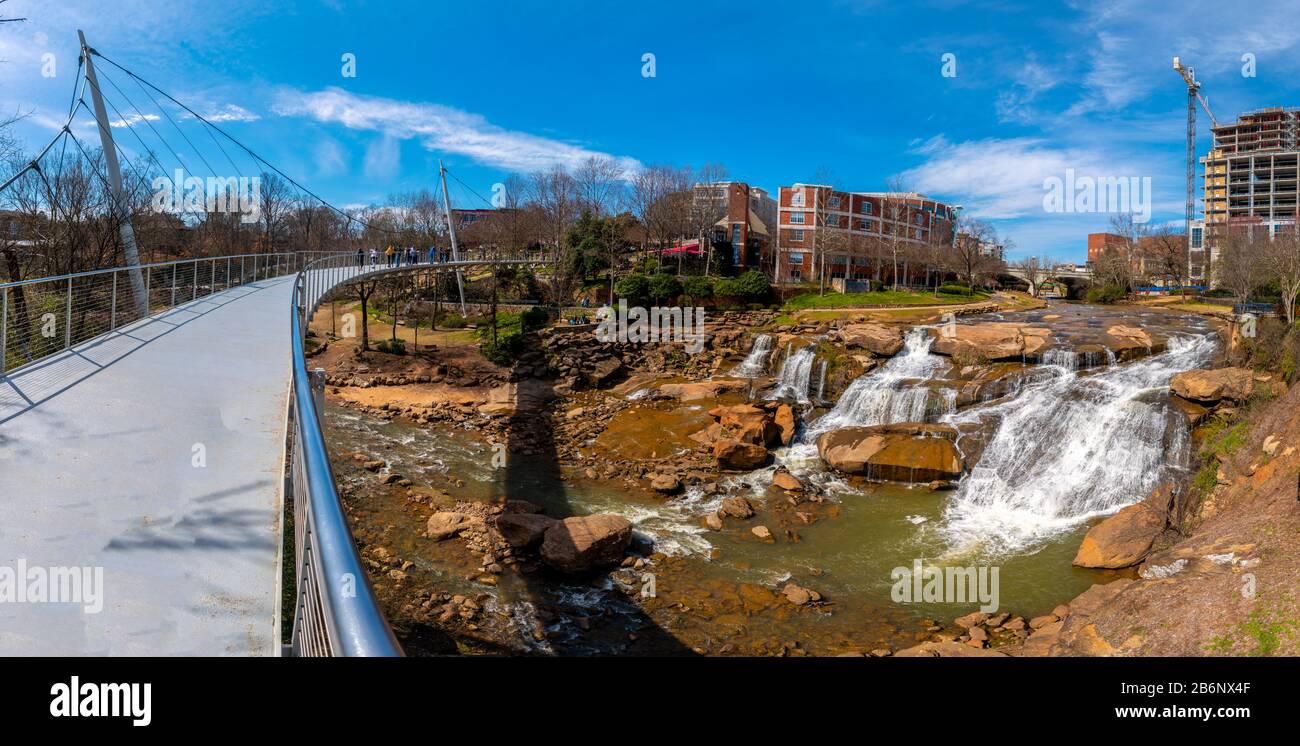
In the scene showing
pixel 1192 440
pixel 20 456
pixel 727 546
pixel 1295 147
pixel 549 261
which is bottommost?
pixel 727 546

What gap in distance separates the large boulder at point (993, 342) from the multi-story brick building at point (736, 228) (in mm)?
27141

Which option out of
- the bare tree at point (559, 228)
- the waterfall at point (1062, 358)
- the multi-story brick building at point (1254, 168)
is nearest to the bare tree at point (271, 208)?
the bare tree at point (559, 228)

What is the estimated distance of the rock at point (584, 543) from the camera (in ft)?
42.9

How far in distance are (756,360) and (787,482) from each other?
40.4 ft

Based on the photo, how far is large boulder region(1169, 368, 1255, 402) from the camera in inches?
661

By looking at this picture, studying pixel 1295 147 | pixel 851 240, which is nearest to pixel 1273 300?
pixel 851 240

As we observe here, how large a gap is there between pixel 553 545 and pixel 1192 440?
15.4 m

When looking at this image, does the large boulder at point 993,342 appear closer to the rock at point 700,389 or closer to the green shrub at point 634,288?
the rock at point 700,389

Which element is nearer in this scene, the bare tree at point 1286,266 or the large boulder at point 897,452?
the large boulder at point 897,452

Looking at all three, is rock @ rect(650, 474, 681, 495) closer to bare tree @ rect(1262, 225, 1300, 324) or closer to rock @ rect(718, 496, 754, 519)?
rock @ rect(718, 496, 754, 519)

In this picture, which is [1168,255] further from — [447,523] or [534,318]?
[447,523]

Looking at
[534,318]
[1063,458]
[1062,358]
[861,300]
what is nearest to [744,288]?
[861,300]
